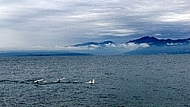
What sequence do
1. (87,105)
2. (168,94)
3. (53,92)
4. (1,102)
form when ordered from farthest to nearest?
(53,92), (168,94), (1,102), (87,105)

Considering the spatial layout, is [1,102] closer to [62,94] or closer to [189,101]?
[62,94]

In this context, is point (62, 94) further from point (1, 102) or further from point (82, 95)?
point (1, 102)

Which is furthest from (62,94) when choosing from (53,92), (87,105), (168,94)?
(168,94)

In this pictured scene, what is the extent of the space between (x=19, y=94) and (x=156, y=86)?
3817 centimetres

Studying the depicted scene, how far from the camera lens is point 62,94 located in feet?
236

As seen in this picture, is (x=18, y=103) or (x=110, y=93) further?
(x=110, y=93)

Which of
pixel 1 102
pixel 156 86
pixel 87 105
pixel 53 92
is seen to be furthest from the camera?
pixel 156 86

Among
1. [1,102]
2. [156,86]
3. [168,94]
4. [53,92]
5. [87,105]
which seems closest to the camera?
[87,105]

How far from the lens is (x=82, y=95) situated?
7069 cm

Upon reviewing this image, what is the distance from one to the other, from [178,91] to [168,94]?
208 inches

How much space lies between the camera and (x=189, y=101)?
61094 millimetres

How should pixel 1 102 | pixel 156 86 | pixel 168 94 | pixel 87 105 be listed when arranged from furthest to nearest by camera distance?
1. pixel 156 86
2. pixel 168 94
3. pixel 1 102
4. pixel 87 105

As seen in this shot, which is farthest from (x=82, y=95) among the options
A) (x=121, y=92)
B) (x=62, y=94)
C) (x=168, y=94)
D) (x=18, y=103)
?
(x=168, y=94)

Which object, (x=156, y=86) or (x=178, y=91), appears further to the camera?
(x=156, y=86)
